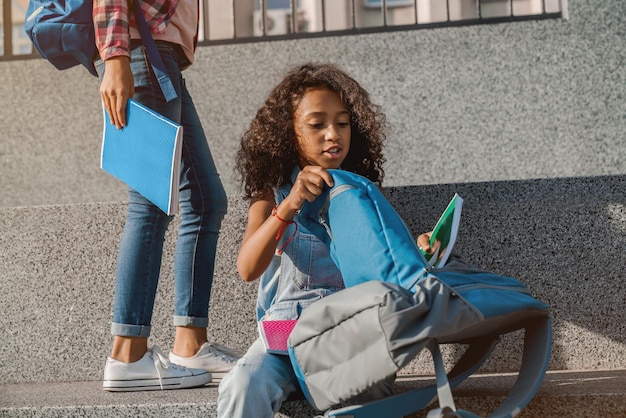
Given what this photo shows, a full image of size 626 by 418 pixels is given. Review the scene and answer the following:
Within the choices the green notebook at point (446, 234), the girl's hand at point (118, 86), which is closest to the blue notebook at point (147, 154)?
the girl's hand at point (118, 86)

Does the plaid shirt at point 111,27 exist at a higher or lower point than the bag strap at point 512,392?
higher

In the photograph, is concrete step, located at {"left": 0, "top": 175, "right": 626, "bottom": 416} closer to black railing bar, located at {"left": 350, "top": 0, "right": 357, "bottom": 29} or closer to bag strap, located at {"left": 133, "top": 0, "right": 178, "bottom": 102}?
bag strap, located at {"left": 133, "top": 0, "right": 178, "bottom": 102}

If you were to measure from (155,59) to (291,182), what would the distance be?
494 mm

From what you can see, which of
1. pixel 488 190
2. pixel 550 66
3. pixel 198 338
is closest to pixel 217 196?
pixel 198 338

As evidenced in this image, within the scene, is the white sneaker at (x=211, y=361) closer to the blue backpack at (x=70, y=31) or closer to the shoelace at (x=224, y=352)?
the shoelace at (x=224, y=352)

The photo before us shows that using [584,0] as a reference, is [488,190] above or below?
below

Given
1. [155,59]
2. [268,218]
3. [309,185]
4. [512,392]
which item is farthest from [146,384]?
[512,392]

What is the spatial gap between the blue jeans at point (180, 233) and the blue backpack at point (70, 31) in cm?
5

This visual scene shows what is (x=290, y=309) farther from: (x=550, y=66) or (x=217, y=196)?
(x=550, y=66)

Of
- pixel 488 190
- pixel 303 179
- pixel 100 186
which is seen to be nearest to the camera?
pixel 303 179

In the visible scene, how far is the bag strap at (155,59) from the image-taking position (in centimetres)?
227

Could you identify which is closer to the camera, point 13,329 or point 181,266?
point 181,266

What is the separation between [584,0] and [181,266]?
2.31 metres

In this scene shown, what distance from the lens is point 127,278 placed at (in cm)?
228
